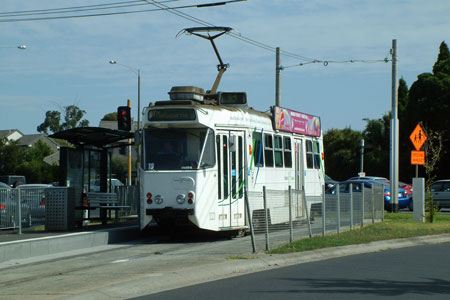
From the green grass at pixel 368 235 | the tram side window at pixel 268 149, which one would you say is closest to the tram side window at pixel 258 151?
the tram side window at pixel 268 149

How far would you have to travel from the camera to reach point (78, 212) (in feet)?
62.2

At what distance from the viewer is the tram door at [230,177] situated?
1656cm

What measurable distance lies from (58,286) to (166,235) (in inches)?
373

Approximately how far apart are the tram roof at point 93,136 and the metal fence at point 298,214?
623 cm

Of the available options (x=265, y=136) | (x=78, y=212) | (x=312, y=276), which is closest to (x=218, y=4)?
(x=265, y=136)

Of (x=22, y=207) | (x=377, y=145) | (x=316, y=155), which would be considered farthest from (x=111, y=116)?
(x=22, y=207)

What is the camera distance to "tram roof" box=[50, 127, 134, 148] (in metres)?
19.1

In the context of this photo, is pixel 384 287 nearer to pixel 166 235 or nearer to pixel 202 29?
pixel 166 235

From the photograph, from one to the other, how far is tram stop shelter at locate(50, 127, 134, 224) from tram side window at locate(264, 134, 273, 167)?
435 centimetres

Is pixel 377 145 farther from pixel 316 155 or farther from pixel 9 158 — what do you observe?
pixel 316 155

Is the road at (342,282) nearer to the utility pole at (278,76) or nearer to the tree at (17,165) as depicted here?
the utility pole at (278,76)

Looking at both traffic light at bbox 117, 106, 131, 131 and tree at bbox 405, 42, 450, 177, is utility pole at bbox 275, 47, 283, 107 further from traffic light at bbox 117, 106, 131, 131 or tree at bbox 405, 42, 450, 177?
tree at bbox 405, 42, 450, 177

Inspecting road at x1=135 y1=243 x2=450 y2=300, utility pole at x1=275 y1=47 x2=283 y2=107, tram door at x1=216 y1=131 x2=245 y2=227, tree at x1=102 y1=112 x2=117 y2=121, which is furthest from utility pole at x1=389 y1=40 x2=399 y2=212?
tree at x1=102 y1=112 x2=117 y2=121

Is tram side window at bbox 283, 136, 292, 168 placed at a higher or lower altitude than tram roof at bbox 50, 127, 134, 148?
lower
